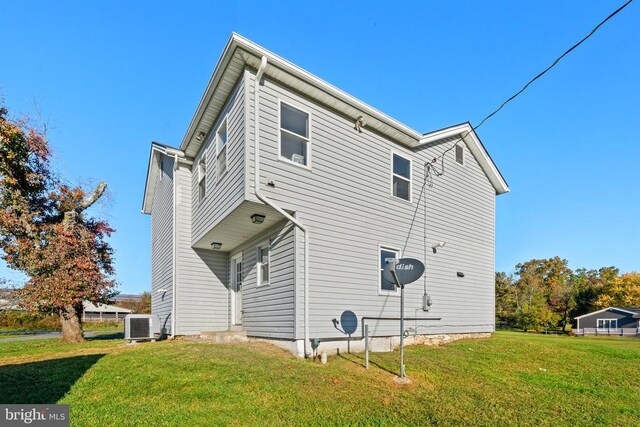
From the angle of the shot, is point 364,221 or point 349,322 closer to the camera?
point 349,322

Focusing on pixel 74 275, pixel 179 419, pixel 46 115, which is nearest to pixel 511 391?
pixel 179 419

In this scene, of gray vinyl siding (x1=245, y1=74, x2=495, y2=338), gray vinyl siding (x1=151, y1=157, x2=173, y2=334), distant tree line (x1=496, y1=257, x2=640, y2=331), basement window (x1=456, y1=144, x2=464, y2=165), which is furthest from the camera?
distant tree line (x1=496, y1=257, x2=640, y2=331)

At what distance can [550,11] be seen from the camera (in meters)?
7.34

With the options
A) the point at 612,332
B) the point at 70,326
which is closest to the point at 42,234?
the point at 70,326

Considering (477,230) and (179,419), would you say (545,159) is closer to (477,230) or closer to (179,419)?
(477,230)

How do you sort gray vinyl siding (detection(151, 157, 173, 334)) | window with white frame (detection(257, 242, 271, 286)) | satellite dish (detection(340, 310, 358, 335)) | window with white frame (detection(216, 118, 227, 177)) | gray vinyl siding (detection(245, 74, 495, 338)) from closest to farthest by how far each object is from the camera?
gray vinyl siding (detection(245, 74, 495, 338)) → satellite dish (detection(340, 310, 358, 335)) → window with white frame (detection(216, 118, 227, 177)) → window with white frame (detection(257, 242, 271, 286)) → gray vinyl siding (detection(151, 157, 173, 334))

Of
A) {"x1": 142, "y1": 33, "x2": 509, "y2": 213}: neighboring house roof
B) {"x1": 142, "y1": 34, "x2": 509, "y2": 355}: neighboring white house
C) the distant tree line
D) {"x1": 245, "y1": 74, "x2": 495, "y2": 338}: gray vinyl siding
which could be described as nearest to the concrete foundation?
{"x1": 142, "y1": 34, "x2": 509, "y2": 355}: neighboring white house

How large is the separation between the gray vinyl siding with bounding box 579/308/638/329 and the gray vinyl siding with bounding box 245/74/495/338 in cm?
3693

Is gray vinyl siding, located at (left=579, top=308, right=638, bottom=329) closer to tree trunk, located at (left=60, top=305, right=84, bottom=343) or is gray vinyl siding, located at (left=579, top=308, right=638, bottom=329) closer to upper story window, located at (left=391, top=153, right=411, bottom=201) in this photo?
upper story window, located at (left=391, top=153, right=411, bottom=201)

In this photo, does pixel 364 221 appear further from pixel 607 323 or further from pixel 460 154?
pixel 607 323

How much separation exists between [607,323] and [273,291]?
151 feet

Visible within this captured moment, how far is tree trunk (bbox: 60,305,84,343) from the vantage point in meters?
13.7

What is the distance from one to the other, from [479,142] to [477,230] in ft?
10.1

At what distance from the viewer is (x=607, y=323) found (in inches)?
1592
